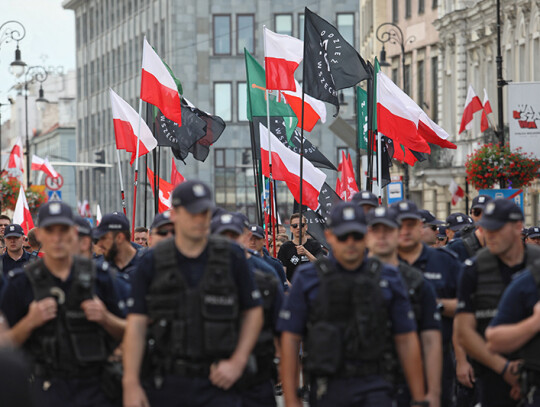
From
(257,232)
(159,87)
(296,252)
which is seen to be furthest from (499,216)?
(159,87)

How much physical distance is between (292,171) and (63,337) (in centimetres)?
1330

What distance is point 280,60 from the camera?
65.5 ft

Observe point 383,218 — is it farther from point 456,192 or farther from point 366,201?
point 456,192

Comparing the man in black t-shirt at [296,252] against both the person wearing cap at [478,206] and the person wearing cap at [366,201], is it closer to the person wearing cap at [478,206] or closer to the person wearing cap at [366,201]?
the person wearing cap at [478,206]

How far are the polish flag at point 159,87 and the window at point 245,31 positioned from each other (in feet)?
176

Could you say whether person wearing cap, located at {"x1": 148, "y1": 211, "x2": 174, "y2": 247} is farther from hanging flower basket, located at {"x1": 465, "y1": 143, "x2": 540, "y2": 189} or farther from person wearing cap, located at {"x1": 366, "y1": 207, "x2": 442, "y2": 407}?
hanging flower basket, located at {"x1": 465, "y1": 143, "x2": 540, "y2": 189}

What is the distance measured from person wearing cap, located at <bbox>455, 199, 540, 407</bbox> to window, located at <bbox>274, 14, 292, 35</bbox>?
65.3 metres

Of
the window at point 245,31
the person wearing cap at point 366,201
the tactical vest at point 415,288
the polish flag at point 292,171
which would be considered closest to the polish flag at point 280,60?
the polish flag at point 292,171

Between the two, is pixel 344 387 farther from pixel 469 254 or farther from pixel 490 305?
pixel 469 254

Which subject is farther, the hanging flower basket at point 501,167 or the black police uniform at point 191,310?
the hanging flower basket at point 501,167

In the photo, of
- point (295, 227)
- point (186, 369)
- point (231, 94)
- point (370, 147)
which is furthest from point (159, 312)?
point (231, 94)

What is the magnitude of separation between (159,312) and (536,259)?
219cm

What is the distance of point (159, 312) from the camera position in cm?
723

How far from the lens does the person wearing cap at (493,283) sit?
7.74 metres
